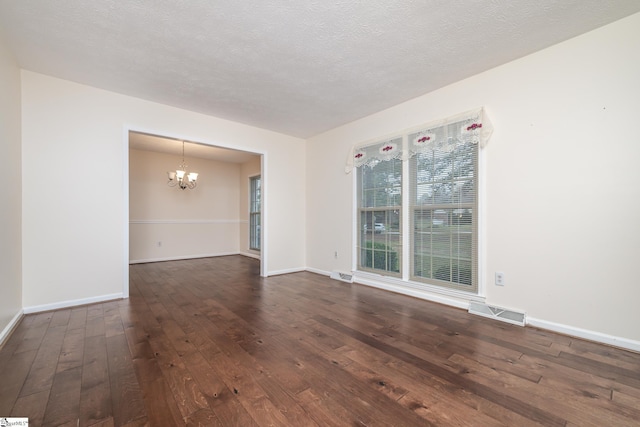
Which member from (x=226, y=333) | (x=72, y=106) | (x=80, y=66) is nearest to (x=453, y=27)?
(x=226, y=333)

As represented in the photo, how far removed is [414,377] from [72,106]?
14.4ft

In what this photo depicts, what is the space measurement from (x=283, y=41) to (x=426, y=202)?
2381 millimetres

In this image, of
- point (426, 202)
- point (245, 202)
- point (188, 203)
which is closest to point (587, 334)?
point (426, 202)

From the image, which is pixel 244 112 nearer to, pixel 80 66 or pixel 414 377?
pixel 80 66

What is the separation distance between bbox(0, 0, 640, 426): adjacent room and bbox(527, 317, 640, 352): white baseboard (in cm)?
1

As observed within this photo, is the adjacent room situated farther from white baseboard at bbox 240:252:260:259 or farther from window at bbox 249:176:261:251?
window at bbox 249:176:261:251

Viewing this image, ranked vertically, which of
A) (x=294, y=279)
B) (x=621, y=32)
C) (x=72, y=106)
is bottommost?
(x=294, y=279)

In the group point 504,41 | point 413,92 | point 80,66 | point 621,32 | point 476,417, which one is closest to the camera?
point 476,417

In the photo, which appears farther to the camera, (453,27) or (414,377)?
(453,27)

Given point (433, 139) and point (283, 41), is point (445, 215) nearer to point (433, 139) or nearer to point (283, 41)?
point (433, 139)

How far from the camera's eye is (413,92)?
10.6 feet

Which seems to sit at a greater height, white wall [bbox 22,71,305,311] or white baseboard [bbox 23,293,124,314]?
white wall [bbox 22,71,305,311]

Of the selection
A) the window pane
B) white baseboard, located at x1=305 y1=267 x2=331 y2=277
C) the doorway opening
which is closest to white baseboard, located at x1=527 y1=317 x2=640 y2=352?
the window pane

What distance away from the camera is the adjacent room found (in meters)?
1.57
